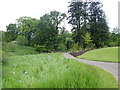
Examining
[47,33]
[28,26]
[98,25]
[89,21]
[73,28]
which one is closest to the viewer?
[47,33]

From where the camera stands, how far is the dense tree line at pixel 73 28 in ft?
48.4

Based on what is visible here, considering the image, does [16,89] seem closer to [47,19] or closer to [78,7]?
[47,19]

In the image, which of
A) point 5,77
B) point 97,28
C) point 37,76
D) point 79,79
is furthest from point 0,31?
point 97,28

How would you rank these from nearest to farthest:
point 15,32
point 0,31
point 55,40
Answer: point 0,31
point 55,40
point 15,32

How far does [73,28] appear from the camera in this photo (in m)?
17.4

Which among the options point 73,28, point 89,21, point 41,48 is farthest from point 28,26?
point 89,21

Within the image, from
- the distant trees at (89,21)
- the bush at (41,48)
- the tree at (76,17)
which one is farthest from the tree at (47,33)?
the distant trees at (89,21)

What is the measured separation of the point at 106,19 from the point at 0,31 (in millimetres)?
18438

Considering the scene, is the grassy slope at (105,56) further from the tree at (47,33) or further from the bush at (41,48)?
the tree at (47,33)

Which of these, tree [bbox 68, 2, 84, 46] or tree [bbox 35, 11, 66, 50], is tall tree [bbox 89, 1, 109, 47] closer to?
tree [bbox 68, 2, 84, 46]

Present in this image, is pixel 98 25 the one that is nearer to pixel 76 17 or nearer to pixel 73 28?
pixel 76 17

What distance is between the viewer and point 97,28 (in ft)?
53.2

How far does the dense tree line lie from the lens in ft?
48.4

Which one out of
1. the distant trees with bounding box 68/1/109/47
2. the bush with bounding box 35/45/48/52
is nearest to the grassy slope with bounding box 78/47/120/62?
the bush with bounding box 35/45/48/52
